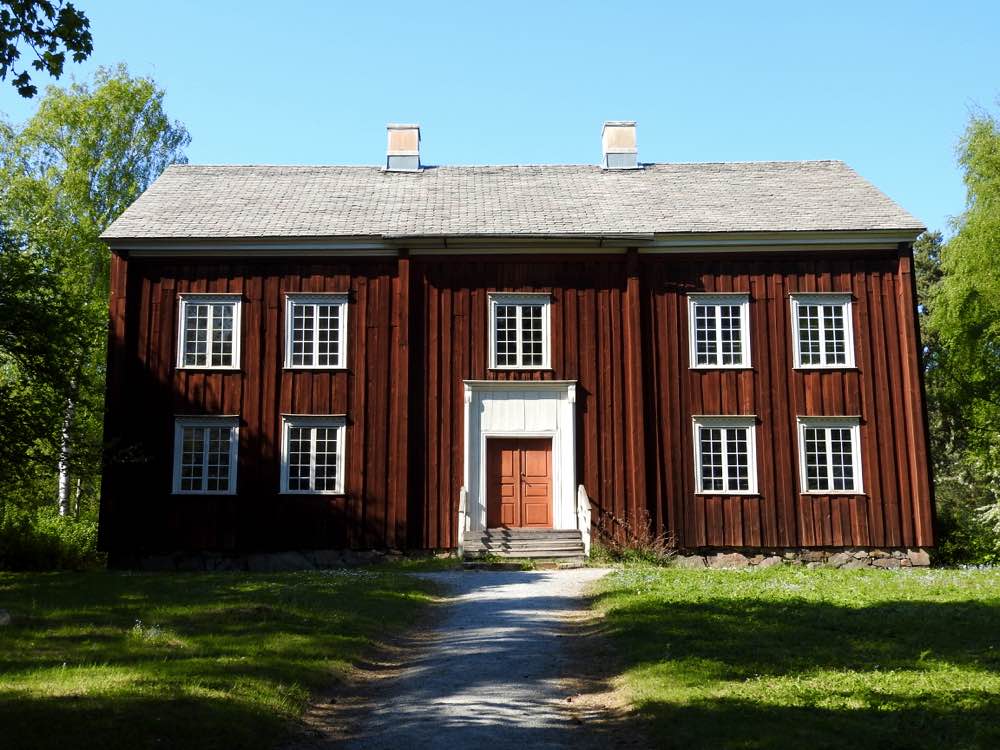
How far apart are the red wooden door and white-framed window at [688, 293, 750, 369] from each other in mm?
4207

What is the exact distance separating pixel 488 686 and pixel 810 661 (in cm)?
330

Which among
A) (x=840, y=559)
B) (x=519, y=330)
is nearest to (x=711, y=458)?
(x=840, y=559)

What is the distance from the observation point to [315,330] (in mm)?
22281

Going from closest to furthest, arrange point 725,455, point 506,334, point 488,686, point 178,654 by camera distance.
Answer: point 488,686 < point 178,654 < point 725,455 < point 506,334

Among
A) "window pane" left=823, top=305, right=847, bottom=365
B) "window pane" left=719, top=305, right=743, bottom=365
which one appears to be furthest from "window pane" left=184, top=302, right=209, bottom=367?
"window pane" left=823, top=305, right=847, bottom=365

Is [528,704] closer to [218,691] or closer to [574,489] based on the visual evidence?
[218,691]

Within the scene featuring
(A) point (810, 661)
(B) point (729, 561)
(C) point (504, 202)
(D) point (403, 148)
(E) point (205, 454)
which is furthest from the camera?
(D) point (403, 148)

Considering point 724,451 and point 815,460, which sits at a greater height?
A: point 724,451

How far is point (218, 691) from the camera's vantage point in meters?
8.29

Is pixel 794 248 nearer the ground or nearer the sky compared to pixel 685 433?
nearer the sky

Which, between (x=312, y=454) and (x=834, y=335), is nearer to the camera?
(x=312, y=454)

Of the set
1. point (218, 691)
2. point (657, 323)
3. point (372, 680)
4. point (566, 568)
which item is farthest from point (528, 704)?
point (657, 323)

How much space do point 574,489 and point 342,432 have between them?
548 cm

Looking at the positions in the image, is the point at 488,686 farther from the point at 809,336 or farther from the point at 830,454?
the point at 809,336
